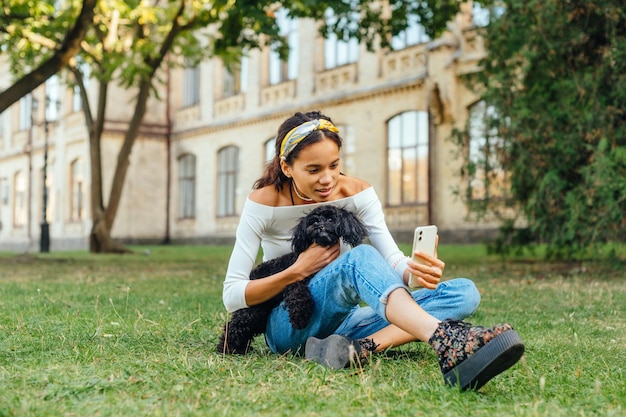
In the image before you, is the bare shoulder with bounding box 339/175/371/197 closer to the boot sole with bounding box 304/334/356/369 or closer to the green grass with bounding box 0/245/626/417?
the boot sole with bounding box 304/334/356/369

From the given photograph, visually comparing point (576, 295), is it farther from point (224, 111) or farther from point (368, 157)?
point (224, 111)

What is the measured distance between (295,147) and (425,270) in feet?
2.86

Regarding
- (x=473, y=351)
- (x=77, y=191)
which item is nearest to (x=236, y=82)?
(x=77, y=191)

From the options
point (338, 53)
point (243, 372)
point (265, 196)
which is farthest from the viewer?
point (338, 53)

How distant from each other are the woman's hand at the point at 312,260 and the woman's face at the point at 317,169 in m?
0.28

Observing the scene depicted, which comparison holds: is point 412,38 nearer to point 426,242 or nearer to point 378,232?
point 378,232

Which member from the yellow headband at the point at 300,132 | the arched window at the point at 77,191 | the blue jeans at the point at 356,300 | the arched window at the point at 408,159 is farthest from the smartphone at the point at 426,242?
the arched window at the point at 77,191

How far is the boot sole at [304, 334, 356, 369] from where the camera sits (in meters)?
3.56

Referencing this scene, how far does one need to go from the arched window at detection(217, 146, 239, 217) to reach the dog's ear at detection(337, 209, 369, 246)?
2829 centimetres

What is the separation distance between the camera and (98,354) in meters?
3.97

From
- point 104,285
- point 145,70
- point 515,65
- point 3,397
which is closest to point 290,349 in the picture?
point 3,397

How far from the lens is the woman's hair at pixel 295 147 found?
12.0ft

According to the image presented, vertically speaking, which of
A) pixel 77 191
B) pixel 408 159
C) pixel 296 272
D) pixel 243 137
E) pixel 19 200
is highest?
pixel 243 137

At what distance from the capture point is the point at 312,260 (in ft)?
11.9
